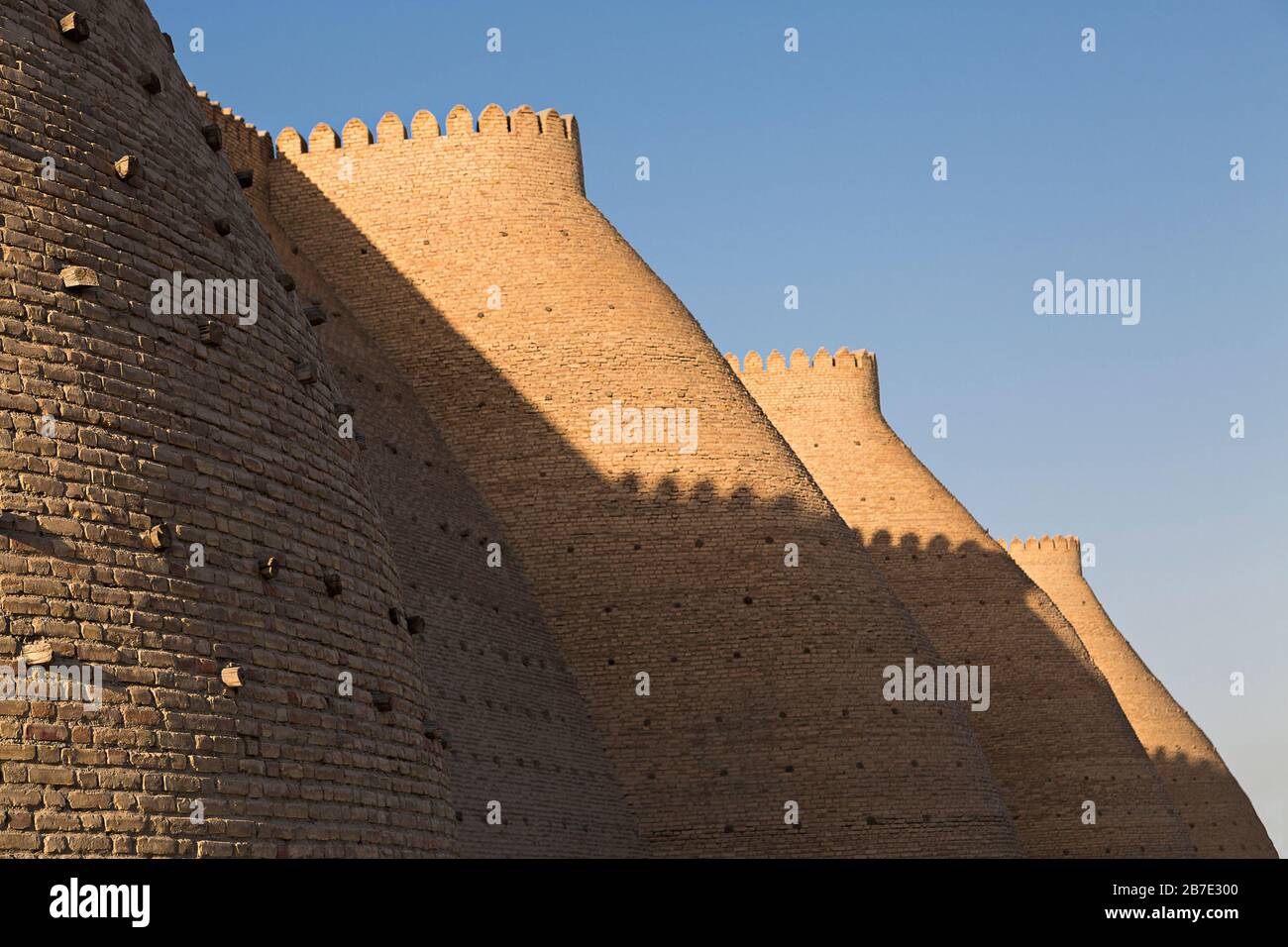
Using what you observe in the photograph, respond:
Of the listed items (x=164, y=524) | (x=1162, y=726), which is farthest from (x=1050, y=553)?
(x=164, y=524)

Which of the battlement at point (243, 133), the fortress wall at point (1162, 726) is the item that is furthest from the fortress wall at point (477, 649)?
the fortress wall at point (1162, 726)

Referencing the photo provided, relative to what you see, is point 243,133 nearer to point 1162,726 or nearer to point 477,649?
point 477,649

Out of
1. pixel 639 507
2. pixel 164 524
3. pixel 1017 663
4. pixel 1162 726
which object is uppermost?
pixel 639 507

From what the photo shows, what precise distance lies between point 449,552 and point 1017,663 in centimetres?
1247

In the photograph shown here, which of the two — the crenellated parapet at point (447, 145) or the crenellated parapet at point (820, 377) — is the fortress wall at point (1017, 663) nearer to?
the crenellated parapet at point (820, 377)

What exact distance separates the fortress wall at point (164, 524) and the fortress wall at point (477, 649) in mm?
7547

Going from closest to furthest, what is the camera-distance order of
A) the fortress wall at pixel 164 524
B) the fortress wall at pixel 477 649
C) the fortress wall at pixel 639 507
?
the fortress wall at pixel 164 524 → the fortress wall at pixel 477 649 → the fortress wall at pixel 639 507

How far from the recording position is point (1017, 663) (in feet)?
93.4

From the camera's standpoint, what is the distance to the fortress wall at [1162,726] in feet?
112

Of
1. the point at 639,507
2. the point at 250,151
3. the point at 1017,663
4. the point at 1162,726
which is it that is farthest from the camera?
the point at 1162,726

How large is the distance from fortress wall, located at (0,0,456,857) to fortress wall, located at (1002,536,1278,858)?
88.0ft

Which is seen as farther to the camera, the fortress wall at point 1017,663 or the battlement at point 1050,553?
the battlement at point 1050,553

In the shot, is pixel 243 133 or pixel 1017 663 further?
pixel 1017 663

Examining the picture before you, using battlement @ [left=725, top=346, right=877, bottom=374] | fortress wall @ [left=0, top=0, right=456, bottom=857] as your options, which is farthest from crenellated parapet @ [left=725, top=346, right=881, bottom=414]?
fortress wall @ [left=0, top=0, right=456, bottom=857]
